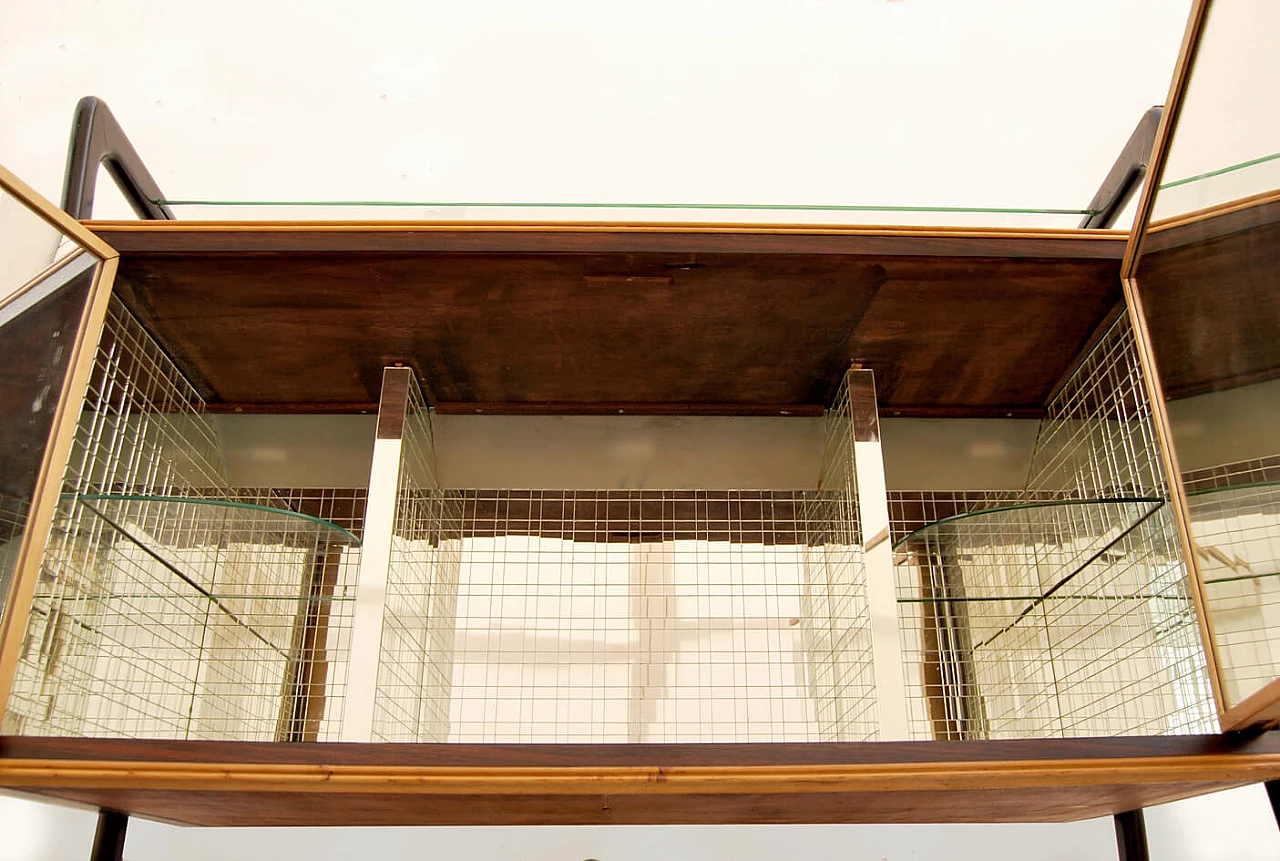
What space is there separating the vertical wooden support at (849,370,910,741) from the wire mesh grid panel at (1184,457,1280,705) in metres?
0.29

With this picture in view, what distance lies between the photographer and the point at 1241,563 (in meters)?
0.76

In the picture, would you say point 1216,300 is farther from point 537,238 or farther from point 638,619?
point 638,619

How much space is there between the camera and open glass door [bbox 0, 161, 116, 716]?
33.8 inches

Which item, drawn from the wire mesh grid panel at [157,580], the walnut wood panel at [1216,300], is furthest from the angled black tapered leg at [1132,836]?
the wire mesh grid panel at [157,580]

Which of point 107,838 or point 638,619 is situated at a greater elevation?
point 638,619

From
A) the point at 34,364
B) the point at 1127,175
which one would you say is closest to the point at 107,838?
the point at 34,364

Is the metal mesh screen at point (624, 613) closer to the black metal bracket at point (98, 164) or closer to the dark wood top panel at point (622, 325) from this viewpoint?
the dark wood top panel at point (622, 325)

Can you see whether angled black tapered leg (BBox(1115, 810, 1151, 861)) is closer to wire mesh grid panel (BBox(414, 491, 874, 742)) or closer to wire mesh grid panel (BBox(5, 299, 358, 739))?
wire mesh grid panel (BBox(414, 491, 874, 742))

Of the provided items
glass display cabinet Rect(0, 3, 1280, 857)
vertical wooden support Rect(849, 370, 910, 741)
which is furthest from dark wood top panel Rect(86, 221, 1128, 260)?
vertical wooden support Rect(849, 370, 910, 741)

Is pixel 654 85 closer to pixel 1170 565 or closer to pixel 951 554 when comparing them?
pixel 951 554

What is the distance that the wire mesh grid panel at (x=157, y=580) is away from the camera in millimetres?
954

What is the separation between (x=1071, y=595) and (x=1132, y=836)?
314mm

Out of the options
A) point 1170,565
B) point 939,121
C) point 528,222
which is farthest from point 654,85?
point 1170,565

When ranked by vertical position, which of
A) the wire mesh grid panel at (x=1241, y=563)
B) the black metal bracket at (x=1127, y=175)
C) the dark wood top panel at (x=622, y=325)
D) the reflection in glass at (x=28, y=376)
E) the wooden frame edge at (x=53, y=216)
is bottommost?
the wire mesh grid panel at (x=1241, y=563)
